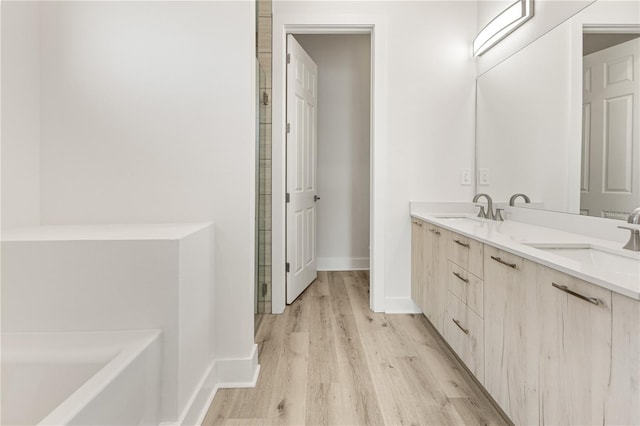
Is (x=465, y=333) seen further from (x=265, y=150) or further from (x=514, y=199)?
(x=265, y=150)

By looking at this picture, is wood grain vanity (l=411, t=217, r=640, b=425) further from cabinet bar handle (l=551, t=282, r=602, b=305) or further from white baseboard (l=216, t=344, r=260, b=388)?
white baseboard (l=216, t=344, r=260, b=388)

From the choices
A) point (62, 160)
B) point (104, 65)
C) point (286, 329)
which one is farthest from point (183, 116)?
point (286, 329)

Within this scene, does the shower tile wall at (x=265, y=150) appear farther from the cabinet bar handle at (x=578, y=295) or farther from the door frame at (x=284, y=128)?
the cabinet bar handle at (x=578, y=295)

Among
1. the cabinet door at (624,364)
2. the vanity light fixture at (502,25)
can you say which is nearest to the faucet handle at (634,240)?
the cabinet door at (624,364)

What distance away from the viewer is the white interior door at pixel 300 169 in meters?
2.97

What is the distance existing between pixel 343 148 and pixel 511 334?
3.21 metres

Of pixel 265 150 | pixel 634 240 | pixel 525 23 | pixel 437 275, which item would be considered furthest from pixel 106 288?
pixel 525 23

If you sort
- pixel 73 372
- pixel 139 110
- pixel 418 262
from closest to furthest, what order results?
pixel 73 372 → pixel 139 110 → pixel 418 262

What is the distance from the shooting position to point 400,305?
2908 millimetres

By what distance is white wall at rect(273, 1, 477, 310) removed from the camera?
2.84 meters

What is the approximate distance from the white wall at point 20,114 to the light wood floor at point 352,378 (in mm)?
1247

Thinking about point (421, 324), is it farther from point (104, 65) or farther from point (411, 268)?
point (104, 65)

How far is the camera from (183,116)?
5.75 ft

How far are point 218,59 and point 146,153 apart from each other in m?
0.57
